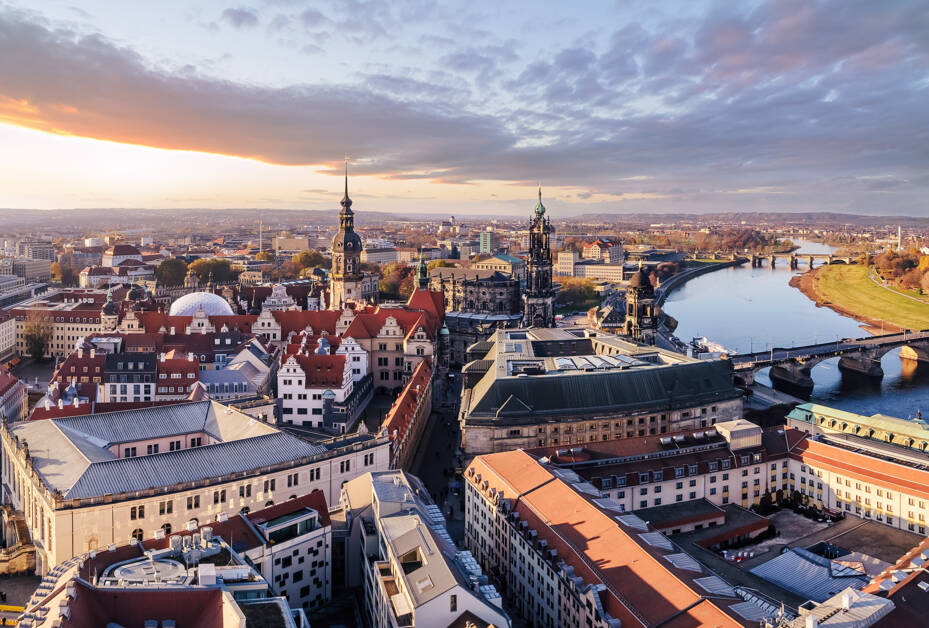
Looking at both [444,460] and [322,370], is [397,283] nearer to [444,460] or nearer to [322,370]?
[322,370]

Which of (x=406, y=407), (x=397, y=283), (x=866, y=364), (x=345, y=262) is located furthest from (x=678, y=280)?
(x=406, y=407)

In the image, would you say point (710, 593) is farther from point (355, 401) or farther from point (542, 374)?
point (355, 401)

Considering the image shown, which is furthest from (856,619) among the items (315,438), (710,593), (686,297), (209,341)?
(686,297)

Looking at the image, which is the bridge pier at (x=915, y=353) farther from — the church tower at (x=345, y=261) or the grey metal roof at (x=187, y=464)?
the grey metal roof at (x=187, y=464)

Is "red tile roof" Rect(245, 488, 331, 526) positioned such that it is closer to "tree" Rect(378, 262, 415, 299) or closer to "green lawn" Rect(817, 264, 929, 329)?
"tree" Rect(378, 262, 415, 299)

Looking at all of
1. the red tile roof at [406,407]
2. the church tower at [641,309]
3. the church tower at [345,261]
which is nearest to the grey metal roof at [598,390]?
the red tile roof at [406,407]
